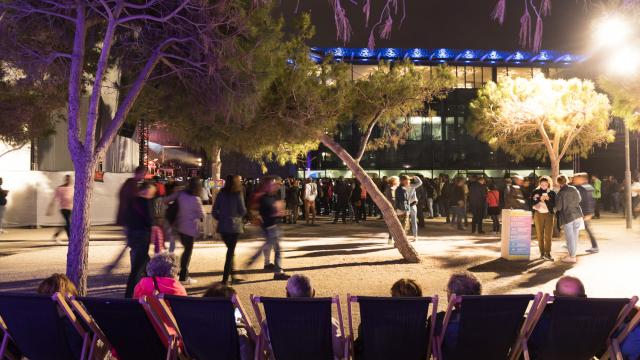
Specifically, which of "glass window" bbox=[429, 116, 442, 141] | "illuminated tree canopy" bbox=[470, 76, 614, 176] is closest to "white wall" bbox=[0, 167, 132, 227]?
"illuminated tree canopy" bbox=[470, 76, 614, 176]

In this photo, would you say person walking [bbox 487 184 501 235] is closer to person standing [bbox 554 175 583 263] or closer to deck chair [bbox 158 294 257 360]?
person standing [bbox 554 175 583 263]

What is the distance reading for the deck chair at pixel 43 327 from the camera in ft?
11.5

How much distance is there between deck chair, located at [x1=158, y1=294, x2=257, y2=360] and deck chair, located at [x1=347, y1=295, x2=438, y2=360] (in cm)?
A: 82

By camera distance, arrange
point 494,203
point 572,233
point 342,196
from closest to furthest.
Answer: point 572,233 < point 494,203 < point 342,196

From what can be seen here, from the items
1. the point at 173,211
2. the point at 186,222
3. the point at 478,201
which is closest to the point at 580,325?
the point at 186,222

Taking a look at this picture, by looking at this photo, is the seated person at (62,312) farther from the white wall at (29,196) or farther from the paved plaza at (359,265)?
the white wall at (29,196)

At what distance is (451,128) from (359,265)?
36.4 metres

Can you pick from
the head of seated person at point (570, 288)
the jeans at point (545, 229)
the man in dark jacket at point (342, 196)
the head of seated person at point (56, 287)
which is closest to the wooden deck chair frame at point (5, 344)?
the head of seated person at point (56, 287)

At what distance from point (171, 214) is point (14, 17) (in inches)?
139

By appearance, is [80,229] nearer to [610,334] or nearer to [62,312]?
[62,312]

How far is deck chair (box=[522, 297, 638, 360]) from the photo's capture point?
133 inches

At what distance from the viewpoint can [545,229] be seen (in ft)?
35.3

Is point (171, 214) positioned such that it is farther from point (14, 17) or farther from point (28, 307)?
point (28, 307)

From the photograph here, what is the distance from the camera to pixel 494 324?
11.2 feet
